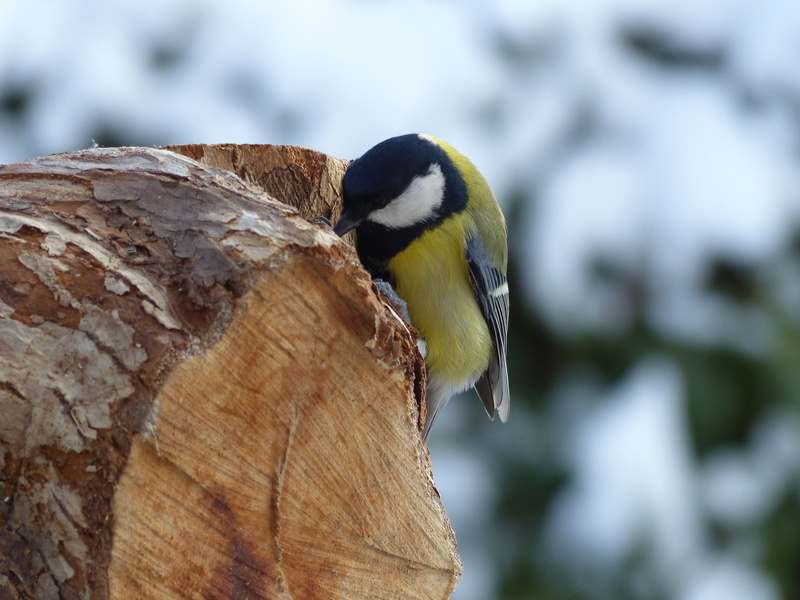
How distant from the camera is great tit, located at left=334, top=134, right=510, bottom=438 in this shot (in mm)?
1475

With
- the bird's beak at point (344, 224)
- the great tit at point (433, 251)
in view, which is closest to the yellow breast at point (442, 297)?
the great tit at point (433, 251)

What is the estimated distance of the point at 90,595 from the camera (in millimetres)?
812

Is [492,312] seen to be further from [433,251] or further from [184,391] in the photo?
[184,391]

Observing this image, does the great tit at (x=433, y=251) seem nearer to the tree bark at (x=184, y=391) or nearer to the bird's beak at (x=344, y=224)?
the bird's beak at (x=344, y=224)

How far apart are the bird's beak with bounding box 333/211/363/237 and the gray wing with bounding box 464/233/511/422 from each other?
233 mm

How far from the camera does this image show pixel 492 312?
5.35 feet

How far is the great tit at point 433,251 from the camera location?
1475 millimetres

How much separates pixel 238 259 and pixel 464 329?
746 mm

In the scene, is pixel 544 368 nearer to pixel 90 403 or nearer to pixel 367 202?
pixel 367 202

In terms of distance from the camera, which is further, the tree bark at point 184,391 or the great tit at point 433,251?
the great tit at point 433,251

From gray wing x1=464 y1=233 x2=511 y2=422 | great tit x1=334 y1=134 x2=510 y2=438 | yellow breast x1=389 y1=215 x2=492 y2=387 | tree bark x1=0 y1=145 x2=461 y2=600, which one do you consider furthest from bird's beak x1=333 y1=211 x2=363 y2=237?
tree bark x1=0 y1=145 x2=461 y2=600

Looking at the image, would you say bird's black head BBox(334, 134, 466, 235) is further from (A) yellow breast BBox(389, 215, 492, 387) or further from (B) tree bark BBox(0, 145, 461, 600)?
(B) tree bark BBox(0, 145, 461, 600)

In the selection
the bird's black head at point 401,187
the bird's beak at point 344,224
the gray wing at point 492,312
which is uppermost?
the bird's black head at point 401,187

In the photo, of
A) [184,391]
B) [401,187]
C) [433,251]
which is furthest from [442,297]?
[184,391]
